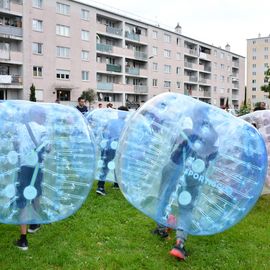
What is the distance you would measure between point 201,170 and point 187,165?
0.18 metres

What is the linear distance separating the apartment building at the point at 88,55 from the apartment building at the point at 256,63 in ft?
148

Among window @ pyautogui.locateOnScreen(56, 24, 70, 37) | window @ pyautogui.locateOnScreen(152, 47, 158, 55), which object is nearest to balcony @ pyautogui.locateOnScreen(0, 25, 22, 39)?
window @ pyautogui.locateOnScreen(56, 24, 70, 37)

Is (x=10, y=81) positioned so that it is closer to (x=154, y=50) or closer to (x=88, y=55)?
(x=88, y=55)

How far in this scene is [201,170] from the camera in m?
4.72

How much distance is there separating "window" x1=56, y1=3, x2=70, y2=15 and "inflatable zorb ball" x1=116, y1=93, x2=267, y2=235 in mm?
38522

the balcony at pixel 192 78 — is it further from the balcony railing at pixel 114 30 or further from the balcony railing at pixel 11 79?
the balcony railing at pixel 11 79

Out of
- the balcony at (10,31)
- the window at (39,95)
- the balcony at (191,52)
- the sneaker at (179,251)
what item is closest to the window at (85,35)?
the balcony at (10,31)

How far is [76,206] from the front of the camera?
5070mm

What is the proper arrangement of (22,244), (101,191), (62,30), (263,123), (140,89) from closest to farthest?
(22,244)
(263,123)
(101,191)
(62,30)
(140,89)

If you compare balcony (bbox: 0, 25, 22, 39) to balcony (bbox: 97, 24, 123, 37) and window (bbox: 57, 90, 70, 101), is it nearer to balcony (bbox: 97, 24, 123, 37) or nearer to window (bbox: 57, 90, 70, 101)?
window (bbox: 57, 90, 70, 101)

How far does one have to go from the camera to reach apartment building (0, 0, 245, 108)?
37094 mm

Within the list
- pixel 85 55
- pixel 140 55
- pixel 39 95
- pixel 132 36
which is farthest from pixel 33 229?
pixel 140 55

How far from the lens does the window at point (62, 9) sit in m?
40.4

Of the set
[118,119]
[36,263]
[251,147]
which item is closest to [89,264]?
[36,263]
